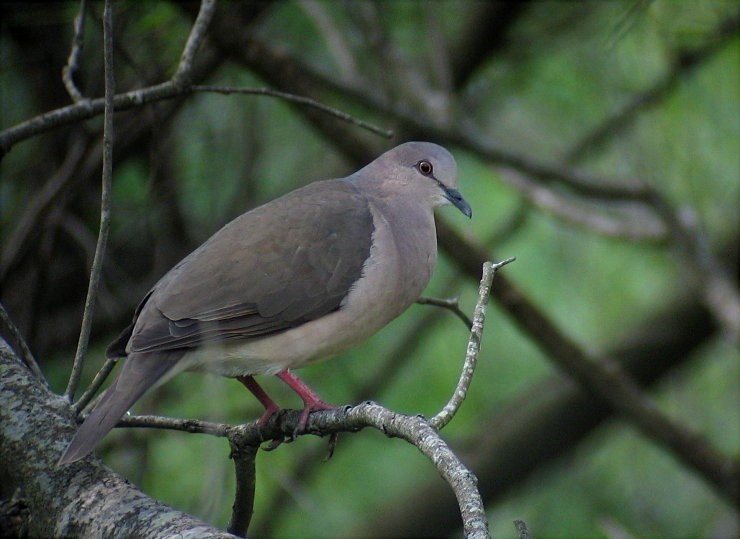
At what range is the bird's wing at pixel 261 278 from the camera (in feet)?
9.80

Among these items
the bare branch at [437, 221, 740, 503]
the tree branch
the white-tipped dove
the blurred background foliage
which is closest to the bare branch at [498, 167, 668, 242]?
the blurred background foliage

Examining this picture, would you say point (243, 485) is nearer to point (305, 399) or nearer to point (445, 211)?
point (305, 399)

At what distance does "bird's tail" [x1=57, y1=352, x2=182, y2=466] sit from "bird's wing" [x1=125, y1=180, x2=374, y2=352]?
56 millimetres

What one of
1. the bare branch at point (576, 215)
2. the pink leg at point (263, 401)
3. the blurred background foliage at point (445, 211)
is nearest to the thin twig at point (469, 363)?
the pink leg at point (263, 401)

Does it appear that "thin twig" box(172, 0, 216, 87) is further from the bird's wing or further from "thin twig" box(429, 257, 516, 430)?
"thin twig" box(429, 257, 516, 430)

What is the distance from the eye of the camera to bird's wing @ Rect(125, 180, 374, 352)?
2986 millimetres

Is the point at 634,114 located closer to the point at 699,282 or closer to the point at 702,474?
the point at 699,282

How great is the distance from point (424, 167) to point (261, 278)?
1034mm

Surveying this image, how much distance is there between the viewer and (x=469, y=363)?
2.05 meters

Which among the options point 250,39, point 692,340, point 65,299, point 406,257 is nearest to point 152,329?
point 406,257

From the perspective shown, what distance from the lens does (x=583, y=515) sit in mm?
5504

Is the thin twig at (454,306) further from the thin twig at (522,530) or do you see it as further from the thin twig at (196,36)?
the thin twig at (522,530)

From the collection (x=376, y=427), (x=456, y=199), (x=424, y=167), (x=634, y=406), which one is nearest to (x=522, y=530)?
(x=376, y=427)

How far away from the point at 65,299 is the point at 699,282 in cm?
341
